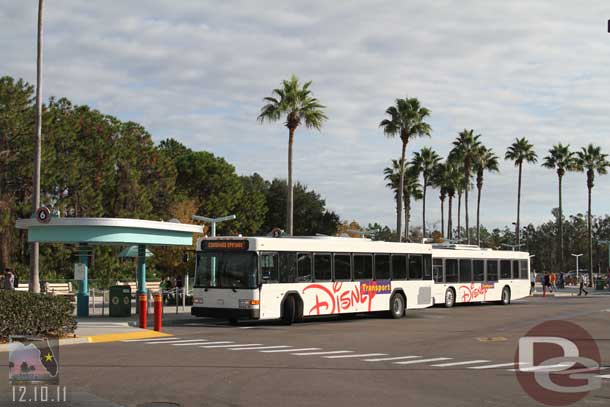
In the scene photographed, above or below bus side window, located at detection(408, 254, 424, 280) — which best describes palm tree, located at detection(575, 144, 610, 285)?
above

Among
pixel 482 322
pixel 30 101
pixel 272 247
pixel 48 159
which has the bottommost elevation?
pixel 482 322

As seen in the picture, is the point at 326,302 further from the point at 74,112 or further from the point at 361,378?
the point at 74,112

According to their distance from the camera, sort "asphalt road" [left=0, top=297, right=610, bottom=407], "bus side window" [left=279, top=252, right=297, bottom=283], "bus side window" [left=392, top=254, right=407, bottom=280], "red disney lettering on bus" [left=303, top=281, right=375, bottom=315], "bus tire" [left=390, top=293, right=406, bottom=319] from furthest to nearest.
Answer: "bus side window" [left=392, top=254, right=407, bottom=280] < "bus tire" [left=390, top=293, right=406, bottom=319] < "red disney lettering on bus" [left=303, top=281, right=375, bottom=315] < "bus side window" [left=279, top=252, right=297, bottom=283] < "asphalt road" [left=0, top=297, right=610, bottom=407]

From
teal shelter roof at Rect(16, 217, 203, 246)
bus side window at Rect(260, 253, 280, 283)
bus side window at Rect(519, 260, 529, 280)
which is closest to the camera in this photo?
bus side window at Rect(260, 253, 280, 283)

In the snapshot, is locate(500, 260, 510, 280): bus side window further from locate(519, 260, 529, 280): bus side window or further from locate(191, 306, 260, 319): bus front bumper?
locate(191, 306, 260, 319): bus front bumper

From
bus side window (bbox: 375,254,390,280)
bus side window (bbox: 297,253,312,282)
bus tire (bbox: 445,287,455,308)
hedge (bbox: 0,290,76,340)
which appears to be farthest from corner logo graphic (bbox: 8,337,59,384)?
bus tire (bbox: 445,287,455,308)

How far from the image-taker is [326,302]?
27250mm

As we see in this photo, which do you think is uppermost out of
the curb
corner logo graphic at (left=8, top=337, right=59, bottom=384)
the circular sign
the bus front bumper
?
the circular sign

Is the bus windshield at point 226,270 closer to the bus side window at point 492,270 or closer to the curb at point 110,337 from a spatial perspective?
the curb at point 110,337

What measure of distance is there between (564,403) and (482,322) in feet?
57.4

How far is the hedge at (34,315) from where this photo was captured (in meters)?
18.4

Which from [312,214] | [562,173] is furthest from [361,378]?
[312,214]

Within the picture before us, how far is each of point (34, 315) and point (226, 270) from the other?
24.3ft

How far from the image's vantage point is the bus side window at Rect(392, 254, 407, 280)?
101 ft
